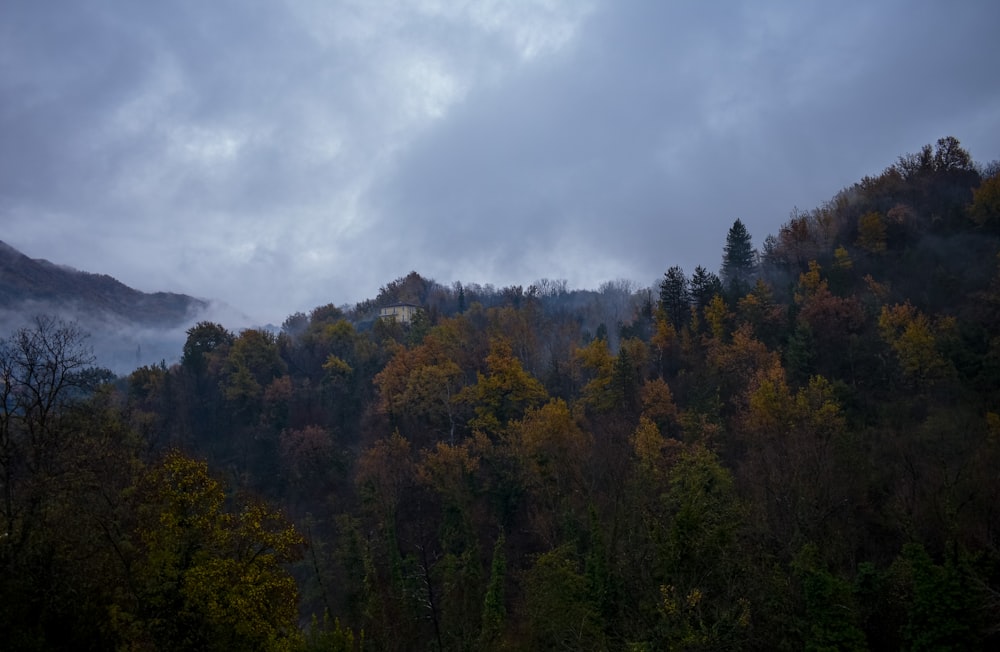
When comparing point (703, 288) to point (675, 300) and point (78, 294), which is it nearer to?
point (675, 300)

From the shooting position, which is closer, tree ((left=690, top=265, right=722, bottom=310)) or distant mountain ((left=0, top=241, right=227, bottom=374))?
tree ((left=690, top=265, right=722, bottom=310))

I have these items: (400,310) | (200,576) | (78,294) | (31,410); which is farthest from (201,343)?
(78,294)

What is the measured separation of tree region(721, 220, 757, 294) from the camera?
66625mm

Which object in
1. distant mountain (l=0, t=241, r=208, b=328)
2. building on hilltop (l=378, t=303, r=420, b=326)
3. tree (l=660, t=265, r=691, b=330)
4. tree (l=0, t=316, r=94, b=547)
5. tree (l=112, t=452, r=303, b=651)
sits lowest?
tree (l=112, t=452, r=303, b=651)

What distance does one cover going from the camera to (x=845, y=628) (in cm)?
1928

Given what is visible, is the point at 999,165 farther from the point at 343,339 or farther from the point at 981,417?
the point at 343,339

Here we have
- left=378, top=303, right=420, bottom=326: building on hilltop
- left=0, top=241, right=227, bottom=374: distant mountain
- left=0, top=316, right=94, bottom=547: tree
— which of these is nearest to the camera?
left=0, top=316, right=94, bottom=547: tree

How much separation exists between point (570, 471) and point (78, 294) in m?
166

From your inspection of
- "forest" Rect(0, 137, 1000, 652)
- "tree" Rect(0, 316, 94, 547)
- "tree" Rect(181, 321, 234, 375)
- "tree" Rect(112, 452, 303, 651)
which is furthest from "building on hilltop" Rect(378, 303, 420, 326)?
"tree" Rect(112, 452, 303, 651)

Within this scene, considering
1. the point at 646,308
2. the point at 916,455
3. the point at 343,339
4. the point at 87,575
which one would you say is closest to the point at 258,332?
the point at 343,339

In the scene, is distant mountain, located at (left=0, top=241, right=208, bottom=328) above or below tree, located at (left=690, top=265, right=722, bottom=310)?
above

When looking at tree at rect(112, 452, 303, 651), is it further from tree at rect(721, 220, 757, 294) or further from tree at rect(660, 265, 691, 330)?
tree at rect(721, 220, 757, 294)

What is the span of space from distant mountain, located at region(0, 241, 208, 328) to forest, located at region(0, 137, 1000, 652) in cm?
9072

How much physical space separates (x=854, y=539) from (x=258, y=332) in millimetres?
62414
